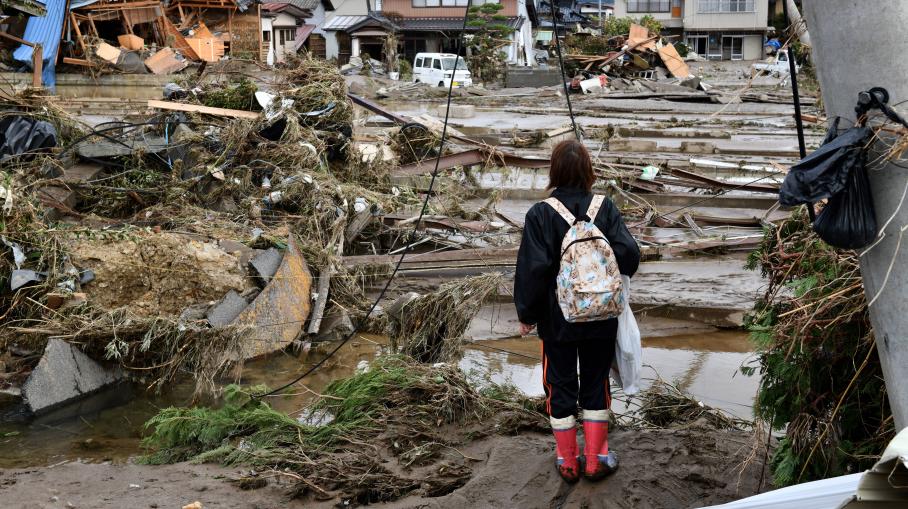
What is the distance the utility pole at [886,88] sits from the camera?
2.87m

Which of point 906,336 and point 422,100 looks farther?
point 422,100

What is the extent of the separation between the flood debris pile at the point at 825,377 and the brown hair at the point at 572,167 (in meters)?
1.06

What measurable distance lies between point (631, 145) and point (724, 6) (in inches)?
1726

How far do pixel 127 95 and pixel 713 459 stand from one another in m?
31.1

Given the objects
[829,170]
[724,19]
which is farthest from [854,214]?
[724,19]

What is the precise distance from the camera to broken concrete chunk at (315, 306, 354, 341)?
8.31 metres

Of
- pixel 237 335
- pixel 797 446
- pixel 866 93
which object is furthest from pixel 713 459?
pixel 237 335

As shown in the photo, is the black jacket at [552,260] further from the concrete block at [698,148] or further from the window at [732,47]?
the window at [732,47]

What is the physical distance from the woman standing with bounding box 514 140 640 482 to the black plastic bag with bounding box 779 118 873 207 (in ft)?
4.31

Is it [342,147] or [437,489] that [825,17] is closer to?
[437,489]

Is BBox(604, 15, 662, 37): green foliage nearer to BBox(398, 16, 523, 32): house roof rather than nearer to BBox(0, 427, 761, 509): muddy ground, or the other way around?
BBox(398, 16, 523, 32): house roof

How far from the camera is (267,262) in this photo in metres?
8.23

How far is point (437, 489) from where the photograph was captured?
4.54m

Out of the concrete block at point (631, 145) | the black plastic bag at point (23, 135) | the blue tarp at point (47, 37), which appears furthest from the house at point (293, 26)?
the black plastic bag at point (23, 135)
